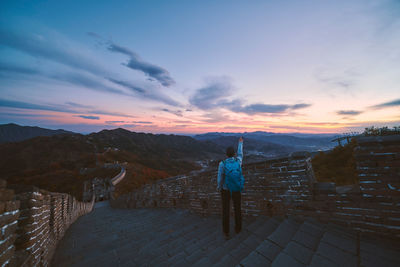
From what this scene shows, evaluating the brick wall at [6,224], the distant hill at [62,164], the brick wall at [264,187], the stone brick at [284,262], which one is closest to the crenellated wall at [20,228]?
the brick wall at [6,224]

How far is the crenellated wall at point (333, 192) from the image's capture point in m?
2.31

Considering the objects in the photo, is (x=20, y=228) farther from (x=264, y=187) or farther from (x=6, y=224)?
(x=264, y=187)

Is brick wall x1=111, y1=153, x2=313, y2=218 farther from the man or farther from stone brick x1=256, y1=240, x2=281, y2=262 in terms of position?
stone brick x1=256, y1=240, x2=281, y2=262

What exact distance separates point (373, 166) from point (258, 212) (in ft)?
6.98

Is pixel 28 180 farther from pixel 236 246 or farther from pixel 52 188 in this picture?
pixel 236 246

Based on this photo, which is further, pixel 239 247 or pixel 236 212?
pixel 236 212

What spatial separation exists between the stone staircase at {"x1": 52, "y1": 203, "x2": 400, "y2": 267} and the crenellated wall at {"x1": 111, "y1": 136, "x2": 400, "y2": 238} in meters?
0.20

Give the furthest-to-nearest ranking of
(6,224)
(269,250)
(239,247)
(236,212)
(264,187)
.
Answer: (264,187) < (236,212) < (239,247) < (269,250) < (6,224)

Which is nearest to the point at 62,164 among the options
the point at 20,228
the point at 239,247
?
the point at 20,228

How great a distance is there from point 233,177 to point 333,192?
1.62 metres

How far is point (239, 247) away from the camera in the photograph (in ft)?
8.82

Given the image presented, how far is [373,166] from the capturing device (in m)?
2.40

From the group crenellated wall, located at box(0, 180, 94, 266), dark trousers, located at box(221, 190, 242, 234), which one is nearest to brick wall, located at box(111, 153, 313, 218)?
dark trousers, located at box(221, 190, 242, 234)

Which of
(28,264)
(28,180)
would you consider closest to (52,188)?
(28,180)
